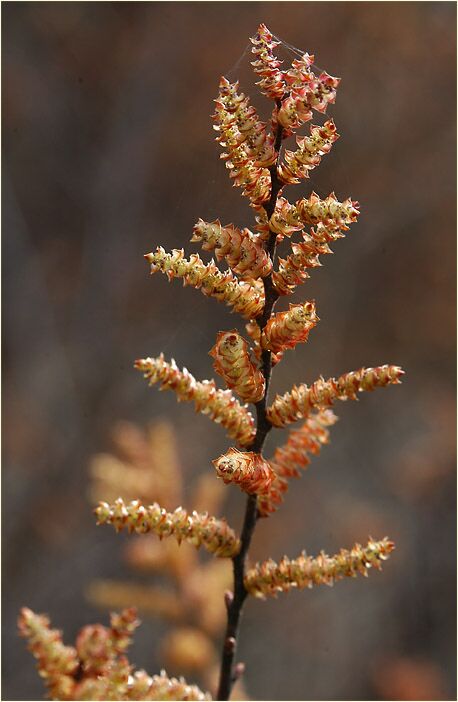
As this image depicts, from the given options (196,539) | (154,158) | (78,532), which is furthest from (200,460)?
(196,539)

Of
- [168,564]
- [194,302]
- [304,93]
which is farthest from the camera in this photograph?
[194,302]

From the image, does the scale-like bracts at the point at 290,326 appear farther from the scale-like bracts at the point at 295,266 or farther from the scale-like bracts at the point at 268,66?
the scale-like bracts at the point at 268,66

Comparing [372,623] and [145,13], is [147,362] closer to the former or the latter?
[145,13]

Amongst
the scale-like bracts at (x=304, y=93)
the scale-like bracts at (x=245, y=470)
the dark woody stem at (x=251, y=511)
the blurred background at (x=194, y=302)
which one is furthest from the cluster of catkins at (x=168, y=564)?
the blurred background at (x=194, y=302)

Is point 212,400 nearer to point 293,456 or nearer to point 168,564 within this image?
point 293,456

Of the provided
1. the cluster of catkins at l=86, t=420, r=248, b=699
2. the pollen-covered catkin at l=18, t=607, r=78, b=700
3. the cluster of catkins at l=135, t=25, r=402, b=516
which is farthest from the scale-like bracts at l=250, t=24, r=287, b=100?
the cluster of catkins at l=86, t=420, r=248, b=699

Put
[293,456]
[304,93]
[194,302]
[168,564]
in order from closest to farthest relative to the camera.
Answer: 1. [304,93]
2. [293,456]
3. [168,564]
4. [194,302]

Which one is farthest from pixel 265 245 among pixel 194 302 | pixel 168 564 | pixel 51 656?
pixel 194 302
